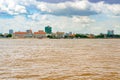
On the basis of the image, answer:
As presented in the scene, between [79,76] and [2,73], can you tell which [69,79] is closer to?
[79,76]

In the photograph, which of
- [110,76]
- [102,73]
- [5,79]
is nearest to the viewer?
[5,79]

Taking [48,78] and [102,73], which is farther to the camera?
[102,73]

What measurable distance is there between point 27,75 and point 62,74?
2114 mm

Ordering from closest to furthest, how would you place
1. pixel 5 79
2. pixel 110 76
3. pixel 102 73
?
pixel 5 79
pixel 110 76
pixel 102 73

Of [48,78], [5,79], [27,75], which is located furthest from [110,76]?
[5,79]

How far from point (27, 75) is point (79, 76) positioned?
10.1 ft

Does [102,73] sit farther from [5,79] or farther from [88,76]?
[5,79]

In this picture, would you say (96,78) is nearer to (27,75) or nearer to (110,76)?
(110,76)

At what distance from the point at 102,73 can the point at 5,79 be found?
241 inches

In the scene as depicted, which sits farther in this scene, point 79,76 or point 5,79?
point 79,76

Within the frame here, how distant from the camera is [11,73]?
63.6ft

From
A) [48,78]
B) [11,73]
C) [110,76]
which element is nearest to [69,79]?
[48,78]

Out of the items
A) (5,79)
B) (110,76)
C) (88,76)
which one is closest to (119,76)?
(110,76)

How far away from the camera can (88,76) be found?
18344 millimetres
